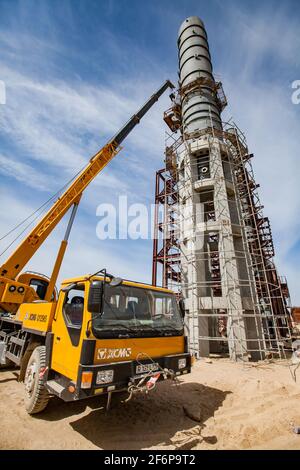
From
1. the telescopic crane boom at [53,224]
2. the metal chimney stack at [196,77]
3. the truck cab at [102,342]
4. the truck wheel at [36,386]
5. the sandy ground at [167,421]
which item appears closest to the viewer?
the truck cab at [102,342]

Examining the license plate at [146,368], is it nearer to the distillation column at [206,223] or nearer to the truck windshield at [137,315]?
the truck windshield at [137,315]

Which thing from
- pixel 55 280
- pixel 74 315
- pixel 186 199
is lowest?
pixel 74 315

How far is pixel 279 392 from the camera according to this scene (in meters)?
5.80

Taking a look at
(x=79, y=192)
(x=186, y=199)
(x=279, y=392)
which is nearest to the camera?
(x=279, y=392)

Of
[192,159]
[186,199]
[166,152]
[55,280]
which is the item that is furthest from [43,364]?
[166,152]

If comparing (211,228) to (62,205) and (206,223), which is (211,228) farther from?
(62,205)

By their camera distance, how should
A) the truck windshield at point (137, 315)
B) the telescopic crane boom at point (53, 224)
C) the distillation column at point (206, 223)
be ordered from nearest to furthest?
the truck windshield at point (137, 315) < the telescopic crane boom at point (53, 224) < the distillation column at point (206, 223)

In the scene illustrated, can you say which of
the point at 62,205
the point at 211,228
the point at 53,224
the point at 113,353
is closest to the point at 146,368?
the point at 113,353

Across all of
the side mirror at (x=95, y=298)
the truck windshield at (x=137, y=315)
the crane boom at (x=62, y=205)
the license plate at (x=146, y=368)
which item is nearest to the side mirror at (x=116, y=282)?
the side mirror at (x=95, y=298)

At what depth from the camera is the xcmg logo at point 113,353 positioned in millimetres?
3584

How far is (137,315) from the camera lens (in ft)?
14.6

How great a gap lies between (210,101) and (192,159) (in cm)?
541
